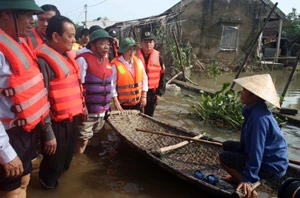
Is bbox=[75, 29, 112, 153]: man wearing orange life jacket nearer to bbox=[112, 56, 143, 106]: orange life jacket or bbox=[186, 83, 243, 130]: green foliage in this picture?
bbox=[112, 56, 143, 106]: orange life jacket

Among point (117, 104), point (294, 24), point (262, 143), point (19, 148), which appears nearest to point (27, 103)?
point (19, 148)

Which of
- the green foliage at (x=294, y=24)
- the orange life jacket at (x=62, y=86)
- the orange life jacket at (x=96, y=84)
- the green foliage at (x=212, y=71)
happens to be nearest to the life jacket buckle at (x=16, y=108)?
the orange life jacket at (x=62, y=86)

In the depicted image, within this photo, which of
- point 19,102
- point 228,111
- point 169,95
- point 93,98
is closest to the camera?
point 19,102

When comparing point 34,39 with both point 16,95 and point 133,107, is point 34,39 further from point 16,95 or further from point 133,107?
point 133,107

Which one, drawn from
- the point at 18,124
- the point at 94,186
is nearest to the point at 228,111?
the point at 94,186

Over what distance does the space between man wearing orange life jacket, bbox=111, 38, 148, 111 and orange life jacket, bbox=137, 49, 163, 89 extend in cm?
27

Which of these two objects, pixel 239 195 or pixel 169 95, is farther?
pixel 169 95

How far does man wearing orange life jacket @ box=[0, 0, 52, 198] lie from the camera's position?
1777 mm

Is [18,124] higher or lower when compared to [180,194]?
higher

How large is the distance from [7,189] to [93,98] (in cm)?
172

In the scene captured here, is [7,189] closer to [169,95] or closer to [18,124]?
[18,124]

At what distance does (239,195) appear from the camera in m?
2.38

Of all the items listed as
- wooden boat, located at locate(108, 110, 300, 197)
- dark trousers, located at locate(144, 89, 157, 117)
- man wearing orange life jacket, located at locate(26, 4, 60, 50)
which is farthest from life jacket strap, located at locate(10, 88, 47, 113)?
dark trousers, located at locate(144, 89, 157, 117)

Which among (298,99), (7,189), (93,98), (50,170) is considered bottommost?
(298,99)
